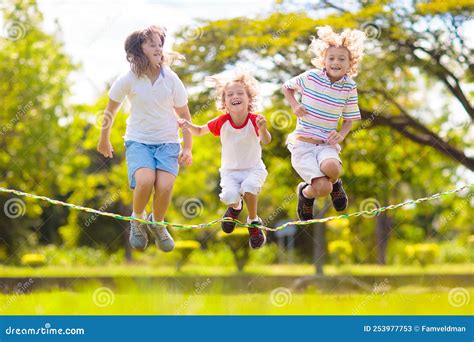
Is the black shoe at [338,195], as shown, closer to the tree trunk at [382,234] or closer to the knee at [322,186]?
the knee at [322,186]

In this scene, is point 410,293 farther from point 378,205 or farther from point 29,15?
point 29,15

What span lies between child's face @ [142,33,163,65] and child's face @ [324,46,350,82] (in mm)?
1243

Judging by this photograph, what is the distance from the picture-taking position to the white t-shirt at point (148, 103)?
668 cm

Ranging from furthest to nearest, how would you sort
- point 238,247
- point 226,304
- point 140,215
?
point 238,247 → point 226,304 → point 140,215

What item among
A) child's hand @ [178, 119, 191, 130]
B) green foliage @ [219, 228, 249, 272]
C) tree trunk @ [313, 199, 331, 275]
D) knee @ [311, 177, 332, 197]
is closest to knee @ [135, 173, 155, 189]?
child's hand @ [178, 119, 191, 130]

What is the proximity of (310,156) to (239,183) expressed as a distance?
0.57 m

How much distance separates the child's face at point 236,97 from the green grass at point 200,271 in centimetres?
949

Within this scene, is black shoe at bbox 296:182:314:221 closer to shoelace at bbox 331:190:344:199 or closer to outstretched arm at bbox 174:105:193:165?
shoelace at bbox 331:190:344:199

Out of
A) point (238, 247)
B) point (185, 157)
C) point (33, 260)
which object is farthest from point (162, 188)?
point (33, 260)

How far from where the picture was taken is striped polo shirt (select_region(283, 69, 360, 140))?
6711 millimetres

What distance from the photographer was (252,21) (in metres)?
14.2

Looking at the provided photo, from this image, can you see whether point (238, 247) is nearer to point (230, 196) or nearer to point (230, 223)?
point (230, 223)

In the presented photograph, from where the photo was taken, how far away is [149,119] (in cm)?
670

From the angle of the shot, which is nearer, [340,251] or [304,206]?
[304,206]
